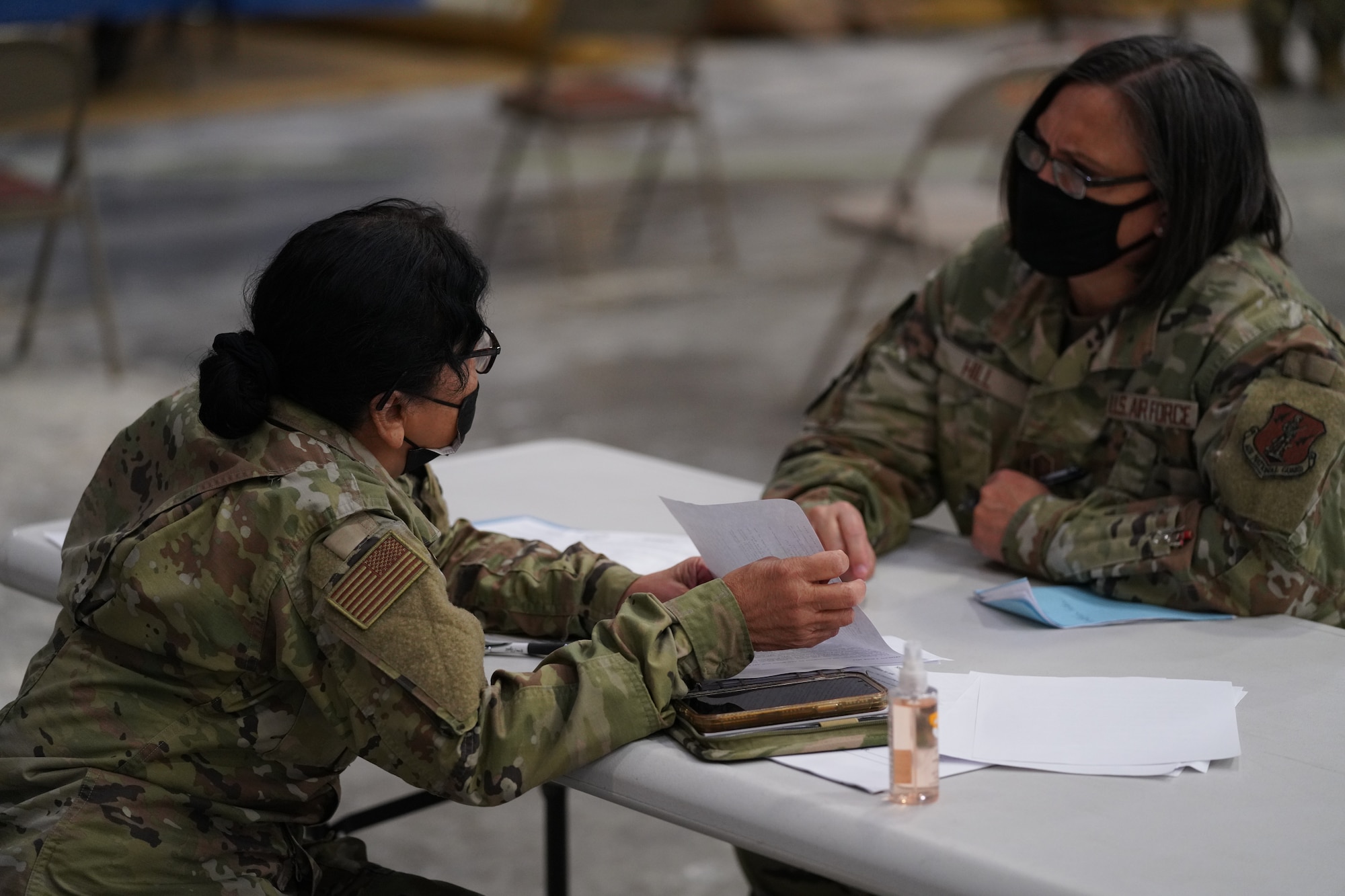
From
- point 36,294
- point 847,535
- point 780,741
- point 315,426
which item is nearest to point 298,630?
point 315,426

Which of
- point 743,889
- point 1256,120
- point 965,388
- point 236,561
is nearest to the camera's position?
point 236,561

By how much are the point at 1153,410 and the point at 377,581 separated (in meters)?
1.02

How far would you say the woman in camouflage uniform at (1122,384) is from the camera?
6.06ft

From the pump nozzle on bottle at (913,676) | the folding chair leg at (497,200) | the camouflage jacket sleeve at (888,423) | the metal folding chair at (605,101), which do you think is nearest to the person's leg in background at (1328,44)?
the metal folding chair at (605,101)

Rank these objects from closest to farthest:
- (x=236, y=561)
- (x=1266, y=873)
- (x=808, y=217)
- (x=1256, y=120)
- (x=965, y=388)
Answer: (x=1266, y=873) → (x=236, y=561) → (x=1256, y=120) → (x=965, y=388) → (x=808, y=217)

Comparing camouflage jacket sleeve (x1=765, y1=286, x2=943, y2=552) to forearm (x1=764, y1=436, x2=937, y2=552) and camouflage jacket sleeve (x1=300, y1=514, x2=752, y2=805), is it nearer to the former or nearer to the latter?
forearm (x1=764, y1=436, x2=937, y2=552)

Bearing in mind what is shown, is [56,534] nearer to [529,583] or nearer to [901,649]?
[529,583]

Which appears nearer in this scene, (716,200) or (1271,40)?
(716,200)

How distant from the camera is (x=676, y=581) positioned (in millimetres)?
1802

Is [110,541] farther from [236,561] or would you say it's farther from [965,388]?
[965,388]

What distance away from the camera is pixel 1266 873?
128 centimetres

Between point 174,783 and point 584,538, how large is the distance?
0.73 metres

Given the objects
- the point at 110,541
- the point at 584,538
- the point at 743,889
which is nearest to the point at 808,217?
the point at 743,889

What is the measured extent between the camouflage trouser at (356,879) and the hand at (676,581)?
1.22ft
